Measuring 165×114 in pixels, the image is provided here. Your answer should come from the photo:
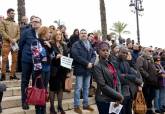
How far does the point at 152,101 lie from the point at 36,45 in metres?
5.01

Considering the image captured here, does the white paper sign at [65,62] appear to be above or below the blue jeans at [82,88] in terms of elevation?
above

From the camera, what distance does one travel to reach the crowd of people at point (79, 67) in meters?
6.98

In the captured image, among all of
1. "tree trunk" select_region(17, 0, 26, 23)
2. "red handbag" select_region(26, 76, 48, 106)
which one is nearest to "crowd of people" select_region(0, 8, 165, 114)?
"red handbag" select_region(26, 76, 48, 106)

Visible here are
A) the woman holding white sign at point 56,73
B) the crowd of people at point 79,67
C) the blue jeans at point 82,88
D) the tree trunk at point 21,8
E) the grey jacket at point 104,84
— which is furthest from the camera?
the tree trunk at point 21,8

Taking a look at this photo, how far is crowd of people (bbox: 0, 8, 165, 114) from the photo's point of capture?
275 inches

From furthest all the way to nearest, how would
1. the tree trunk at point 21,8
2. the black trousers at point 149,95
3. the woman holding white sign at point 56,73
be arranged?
the tree trunk at point 21,8 → the black trousers at point 149,95 → the woman holding white sign at point 56,73

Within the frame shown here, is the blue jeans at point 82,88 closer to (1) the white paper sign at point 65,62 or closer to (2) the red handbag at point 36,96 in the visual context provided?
(1) the white paper sign at point 65,62

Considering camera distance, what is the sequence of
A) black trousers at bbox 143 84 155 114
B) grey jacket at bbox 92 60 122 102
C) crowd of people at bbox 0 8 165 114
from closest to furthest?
grey jacket at bbox 92 60 122 102, crowd of people at bbox 0 8 165 114, black trousers at bbox 143 84 155 114

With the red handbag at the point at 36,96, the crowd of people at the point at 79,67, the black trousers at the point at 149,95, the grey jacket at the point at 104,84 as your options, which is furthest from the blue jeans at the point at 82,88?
the grey jacket at the point at 104,84

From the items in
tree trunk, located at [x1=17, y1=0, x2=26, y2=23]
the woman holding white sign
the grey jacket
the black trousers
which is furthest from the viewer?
tree trunk, located at [x1=17, y1=0, x2=26, y2=23]

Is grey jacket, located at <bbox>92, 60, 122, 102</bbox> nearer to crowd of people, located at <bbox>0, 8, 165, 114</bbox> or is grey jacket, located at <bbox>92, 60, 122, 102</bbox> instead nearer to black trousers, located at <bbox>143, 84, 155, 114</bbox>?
crowd of people, located at <bbox>0, 8, 165, 114</bbox>

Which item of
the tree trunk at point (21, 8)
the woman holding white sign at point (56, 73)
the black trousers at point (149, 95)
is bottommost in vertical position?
the black trousers at point (149, 95)

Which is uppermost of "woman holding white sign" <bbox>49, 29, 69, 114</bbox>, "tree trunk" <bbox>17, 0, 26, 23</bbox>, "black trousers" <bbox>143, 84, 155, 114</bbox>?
"tree trunk" <bbox>17, 0, 26, 23</bbox>

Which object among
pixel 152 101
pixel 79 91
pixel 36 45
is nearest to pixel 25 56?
pixel 36 45
